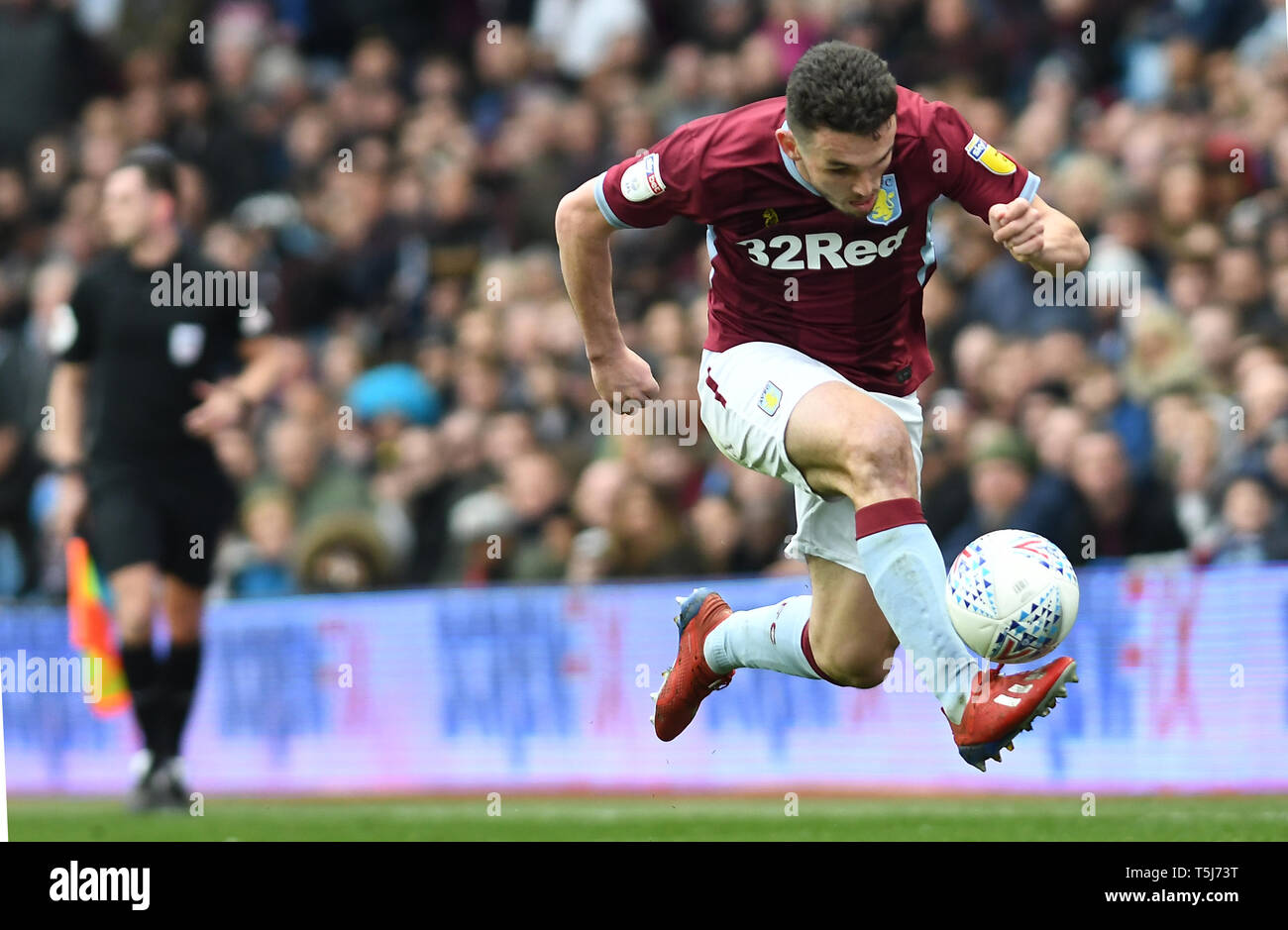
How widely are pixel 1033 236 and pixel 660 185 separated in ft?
4.16

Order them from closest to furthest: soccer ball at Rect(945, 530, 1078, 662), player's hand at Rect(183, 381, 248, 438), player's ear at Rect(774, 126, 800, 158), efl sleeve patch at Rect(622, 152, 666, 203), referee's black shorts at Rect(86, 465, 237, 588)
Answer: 1. soccer ball at Rect(945, 530, 1078, 662)
2. player's ear at Rect(774, 126, 800, 158)
3. efl sleeve patch at Rect(622, 152, 666, 203)
4. player's hand at Rect(183, 381, 248, 438)
5. referee's black shorts at Rect(86, 465, 237, 588)

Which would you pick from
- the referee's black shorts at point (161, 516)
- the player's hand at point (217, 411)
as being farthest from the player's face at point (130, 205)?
the referee's black shorts at point (161, 516)

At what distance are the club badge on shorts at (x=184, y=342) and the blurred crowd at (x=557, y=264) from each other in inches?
23.3

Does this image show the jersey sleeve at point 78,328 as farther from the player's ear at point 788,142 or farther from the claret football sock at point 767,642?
the player's ear at point 788,142

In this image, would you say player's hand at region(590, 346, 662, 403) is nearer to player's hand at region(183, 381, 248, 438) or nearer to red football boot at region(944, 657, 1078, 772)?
red football boot at region(944, 657, 1078, 772)

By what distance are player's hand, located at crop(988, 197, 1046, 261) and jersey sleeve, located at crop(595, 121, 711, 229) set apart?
1.02m

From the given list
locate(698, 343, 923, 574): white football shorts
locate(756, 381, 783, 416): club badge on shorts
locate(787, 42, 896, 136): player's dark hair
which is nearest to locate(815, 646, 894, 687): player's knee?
locate(698, 343, 923, 574): white football shorts

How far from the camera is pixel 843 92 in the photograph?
5984mm

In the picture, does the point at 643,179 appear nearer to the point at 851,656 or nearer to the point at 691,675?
the point at 851,656

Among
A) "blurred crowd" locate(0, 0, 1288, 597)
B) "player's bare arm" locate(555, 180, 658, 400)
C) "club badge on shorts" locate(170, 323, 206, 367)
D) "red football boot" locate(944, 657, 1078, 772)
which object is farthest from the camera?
"club badge on shorts" locate(170, 323, 206, 367)

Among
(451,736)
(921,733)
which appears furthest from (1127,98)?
(451,736)

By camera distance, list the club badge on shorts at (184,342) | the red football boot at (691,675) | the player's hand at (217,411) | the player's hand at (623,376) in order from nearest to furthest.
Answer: the player's hand at (623,376) → the red football boot at (691,675) → the player's hand at (217,411) → the club badge on shorts at (184,342)

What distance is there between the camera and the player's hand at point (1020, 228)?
19.6 ft

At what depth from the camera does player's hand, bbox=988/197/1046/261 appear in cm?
598
